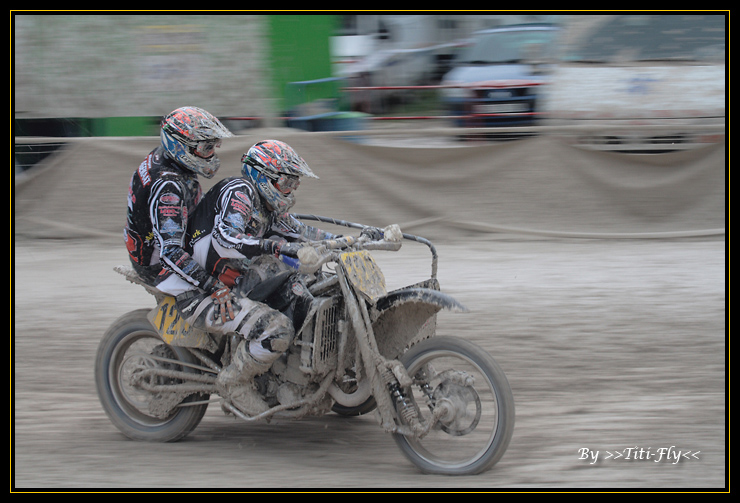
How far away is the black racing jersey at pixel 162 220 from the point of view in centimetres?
446

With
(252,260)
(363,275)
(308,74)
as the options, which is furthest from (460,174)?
(363,275)

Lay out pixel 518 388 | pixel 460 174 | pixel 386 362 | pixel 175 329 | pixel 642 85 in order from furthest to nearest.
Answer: pixel 642 85, pixel 460 174, pixel 518 388, pixel 175 329, pixel 386 362

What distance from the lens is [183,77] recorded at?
11.6 meters

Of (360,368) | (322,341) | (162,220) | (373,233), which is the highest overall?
(162,220)

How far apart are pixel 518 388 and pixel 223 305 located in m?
2.29

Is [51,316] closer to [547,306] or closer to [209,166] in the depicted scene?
[209,166]

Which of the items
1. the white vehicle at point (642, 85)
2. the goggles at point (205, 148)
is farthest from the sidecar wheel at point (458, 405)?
the white vehicle at point (642, 85)

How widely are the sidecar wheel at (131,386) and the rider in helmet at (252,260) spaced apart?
50 centimetres

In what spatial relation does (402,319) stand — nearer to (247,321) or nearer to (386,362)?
(386,362)

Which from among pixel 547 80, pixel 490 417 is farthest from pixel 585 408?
pixel 547 80

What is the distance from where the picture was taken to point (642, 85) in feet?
35.2

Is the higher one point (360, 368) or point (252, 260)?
point (252, 260)

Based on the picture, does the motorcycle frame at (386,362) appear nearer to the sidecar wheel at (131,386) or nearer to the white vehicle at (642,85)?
the sidecar wheel at (131,386)

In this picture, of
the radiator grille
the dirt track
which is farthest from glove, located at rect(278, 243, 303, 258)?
the dirt track
